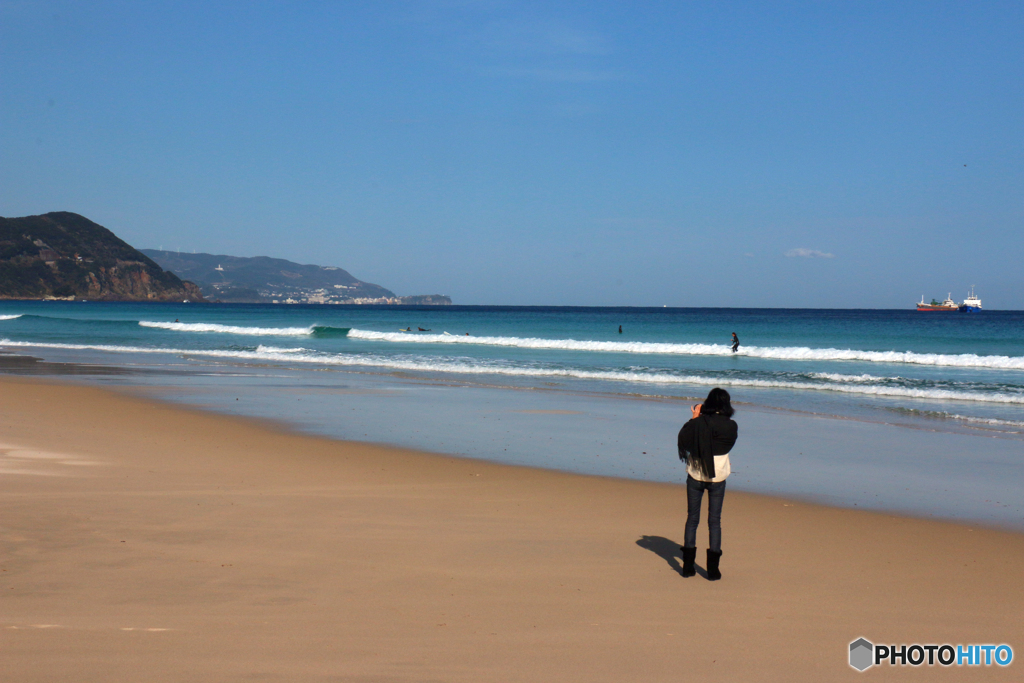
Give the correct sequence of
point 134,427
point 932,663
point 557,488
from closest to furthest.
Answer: point 932,663 → point 557,488 → point 134,427

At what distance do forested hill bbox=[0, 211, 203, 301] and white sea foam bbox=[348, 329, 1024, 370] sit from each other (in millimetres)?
150077

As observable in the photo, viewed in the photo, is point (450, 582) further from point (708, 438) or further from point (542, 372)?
point (542, 372)

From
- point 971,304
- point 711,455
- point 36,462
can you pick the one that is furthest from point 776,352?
point 971,304

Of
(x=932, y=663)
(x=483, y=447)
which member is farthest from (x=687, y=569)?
(x=483, y=447)

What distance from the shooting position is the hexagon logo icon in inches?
169

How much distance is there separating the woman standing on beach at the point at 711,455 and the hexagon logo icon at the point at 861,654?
3.88 ft

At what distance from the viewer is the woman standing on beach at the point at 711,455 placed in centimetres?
557

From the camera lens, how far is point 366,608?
15.8 ft

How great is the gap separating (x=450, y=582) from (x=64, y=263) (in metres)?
201

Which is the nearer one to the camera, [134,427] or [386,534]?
[386,534]

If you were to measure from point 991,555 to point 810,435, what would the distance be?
6.73m

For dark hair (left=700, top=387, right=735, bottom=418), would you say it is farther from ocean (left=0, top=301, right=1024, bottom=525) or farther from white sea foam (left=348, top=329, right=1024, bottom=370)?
white sea foam (left=348, top=329, right=1024, bottom=370)

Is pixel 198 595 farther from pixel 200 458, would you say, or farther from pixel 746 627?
pixel 200 458

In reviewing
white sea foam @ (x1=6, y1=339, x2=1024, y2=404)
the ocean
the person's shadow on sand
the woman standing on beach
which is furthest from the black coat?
white sea foam @ (x1=6, y1=339, x2=1024, y2=404)
